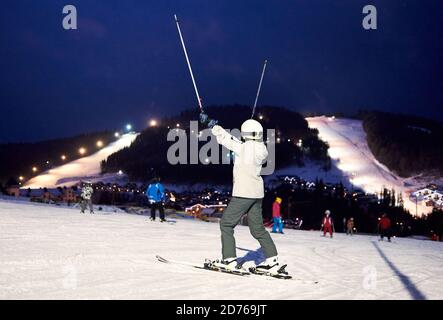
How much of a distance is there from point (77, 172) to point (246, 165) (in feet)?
461

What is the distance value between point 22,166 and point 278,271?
162m

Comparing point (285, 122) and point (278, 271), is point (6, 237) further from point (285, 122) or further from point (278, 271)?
point (285, 122)

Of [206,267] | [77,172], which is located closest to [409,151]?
[77,172]

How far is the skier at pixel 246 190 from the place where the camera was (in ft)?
20.8

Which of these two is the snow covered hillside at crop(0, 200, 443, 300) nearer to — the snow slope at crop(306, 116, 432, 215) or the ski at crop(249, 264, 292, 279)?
the ski at crop(249, 264, 292, 279)

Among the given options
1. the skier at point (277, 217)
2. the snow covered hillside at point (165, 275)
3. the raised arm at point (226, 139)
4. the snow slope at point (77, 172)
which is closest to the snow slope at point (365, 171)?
the snow slope at point (77, 172)

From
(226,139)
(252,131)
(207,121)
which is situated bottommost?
(226,139)

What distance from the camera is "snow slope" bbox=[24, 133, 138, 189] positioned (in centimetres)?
11981

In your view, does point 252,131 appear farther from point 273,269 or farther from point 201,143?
point 201,143

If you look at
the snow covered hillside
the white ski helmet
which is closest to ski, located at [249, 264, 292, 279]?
the snow covered hillside

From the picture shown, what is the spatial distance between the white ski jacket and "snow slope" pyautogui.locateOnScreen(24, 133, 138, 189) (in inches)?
4343

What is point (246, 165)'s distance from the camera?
21.0 ft

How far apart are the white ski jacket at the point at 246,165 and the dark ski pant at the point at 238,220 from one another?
0.12 metres
